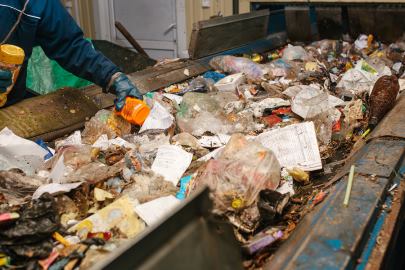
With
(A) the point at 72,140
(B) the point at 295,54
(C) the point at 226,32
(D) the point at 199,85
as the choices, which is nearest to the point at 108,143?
(A) the point at 72,140

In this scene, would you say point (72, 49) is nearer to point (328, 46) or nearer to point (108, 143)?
point (108, 143)

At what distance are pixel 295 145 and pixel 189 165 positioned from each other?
0.52m

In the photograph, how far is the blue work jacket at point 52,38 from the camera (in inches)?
92.5

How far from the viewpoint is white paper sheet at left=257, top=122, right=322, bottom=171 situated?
6.13 ft

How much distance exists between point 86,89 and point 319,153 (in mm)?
1713

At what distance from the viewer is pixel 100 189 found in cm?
162

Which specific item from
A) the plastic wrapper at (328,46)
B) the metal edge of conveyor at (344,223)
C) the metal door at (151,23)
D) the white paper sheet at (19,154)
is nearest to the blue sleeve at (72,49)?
the white paper sheet at (19,154)

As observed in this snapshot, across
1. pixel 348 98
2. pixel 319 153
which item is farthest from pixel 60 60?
pixel 348 98

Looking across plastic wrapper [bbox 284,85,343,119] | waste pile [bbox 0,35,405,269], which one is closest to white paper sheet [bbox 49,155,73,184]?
waste pile [bbox 0,35,405,269]

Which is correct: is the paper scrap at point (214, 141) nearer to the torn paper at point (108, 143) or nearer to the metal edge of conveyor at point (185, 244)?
the torn paper at point (108, 143)

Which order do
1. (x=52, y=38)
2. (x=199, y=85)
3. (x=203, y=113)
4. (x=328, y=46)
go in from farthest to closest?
(x=328, y=46) → (x=199, y=85) → (x=52, y=38) → (x=203, y=113)

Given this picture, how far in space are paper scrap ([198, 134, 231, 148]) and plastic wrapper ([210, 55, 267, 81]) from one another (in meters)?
1.23

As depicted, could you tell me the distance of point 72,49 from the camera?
259cm

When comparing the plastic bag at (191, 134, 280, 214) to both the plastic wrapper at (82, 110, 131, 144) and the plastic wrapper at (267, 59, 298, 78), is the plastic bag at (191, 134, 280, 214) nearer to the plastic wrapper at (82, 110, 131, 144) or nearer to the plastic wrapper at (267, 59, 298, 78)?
the plastic wrapper at (82, 110, 131, 144)
